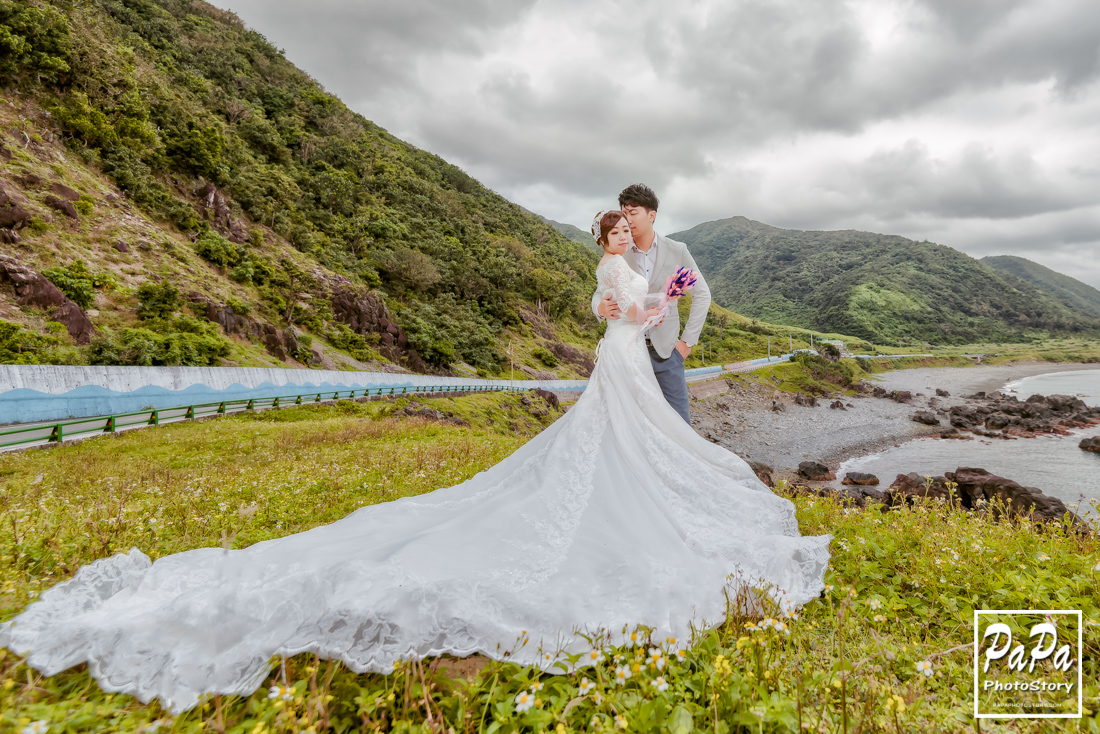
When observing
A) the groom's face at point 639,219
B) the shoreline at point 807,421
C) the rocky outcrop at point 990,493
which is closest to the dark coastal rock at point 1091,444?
the shoreline at point 807,421

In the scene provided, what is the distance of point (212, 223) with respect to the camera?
3484cm

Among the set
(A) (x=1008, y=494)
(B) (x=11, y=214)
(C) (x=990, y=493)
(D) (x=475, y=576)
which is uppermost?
(B) (x=11, y=214)

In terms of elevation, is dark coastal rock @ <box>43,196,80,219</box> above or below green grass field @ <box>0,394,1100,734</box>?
above

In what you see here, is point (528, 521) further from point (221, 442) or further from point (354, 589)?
point (221, 442)

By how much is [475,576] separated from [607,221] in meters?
3.69

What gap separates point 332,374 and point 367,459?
23.3 metres

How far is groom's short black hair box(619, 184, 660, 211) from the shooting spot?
15.9ft

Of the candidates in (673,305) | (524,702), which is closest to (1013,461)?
(673,305)

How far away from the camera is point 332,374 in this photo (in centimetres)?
2956

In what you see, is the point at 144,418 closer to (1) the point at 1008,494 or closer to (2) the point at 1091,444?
Answer: (1) the point at 1008,494

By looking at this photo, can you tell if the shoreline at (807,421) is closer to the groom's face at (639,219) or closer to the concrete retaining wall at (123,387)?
the groom's face at (639,219)

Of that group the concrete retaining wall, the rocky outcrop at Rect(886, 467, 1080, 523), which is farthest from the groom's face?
the concrete retaining wall

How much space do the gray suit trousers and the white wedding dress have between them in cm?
53

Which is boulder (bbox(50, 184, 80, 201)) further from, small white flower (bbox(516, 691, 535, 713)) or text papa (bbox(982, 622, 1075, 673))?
text papa (bbox(982, 622, 1075, 673))
